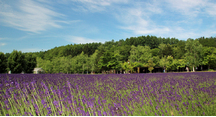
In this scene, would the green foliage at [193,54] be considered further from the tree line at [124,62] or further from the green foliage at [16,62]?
the green foliage at [16,62]

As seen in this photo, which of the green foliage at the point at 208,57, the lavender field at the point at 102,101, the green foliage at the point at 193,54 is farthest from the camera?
the green foliage at the point at 208,57

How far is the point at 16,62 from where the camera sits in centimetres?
4444

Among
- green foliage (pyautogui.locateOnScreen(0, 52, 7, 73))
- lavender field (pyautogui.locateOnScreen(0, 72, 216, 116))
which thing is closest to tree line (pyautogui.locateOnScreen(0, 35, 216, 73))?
green foliage (pyautogui.locateOnScreen(0, 52, 7, 73))

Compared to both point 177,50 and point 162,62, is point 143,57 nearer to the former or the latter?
point 162,62

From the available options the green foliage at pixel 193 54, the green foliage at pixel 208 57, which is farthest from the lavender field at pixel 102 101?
the green foliage at pixel 208 57

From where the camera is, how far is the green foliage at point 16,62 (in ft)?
141

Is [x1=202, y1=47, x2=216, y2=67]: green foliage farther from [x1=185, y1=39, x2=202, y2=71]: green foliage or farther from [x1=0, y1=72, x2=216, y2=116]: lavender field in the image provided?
[x1=0, y1=72, x2=216, y2=116]: lavender field

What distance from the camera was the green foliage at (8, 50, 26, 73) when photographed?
141ft

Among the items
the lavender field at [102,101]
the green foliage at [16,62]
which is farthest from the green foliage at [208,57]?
the green foliage at [16,62]

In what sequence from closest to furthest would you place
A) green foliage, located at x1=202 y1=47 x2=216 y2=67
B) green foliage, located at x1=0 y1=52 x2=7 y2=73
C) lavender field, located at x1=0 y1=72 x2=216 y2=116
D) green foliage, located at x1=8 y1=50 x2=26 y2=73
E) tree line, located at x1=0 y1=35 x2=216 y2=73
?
lavender field, located at x1=0 y1=72 x2=216 y2=116 < green foliage, located at x1=0 y1=52 x2=7 y2=73 < tree line, located at x1=0 y1=35 x2=216 y2=73 < green foliage, located at x1=8 y1=50 x2=26 y2=73 < green foliage, located at x1=202 y1=47 x2=216 y2=67

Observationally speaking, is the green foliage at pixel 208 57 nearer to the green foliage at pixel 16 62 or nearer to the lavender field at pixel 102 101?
the lavender field at pixel 102 101

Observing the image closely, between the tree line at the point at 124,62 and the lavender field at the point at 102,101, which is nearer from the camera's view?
the lavender field at the point at 102,101

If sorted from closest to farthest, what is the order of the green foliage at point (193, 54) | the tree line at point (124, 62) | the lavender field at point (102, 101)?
the lavender field at point (102, 101) < the tree line at point (124, 62) < the green foliage at point (193, 54)

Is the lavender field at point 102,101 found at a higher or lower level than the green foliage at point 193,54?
lower
